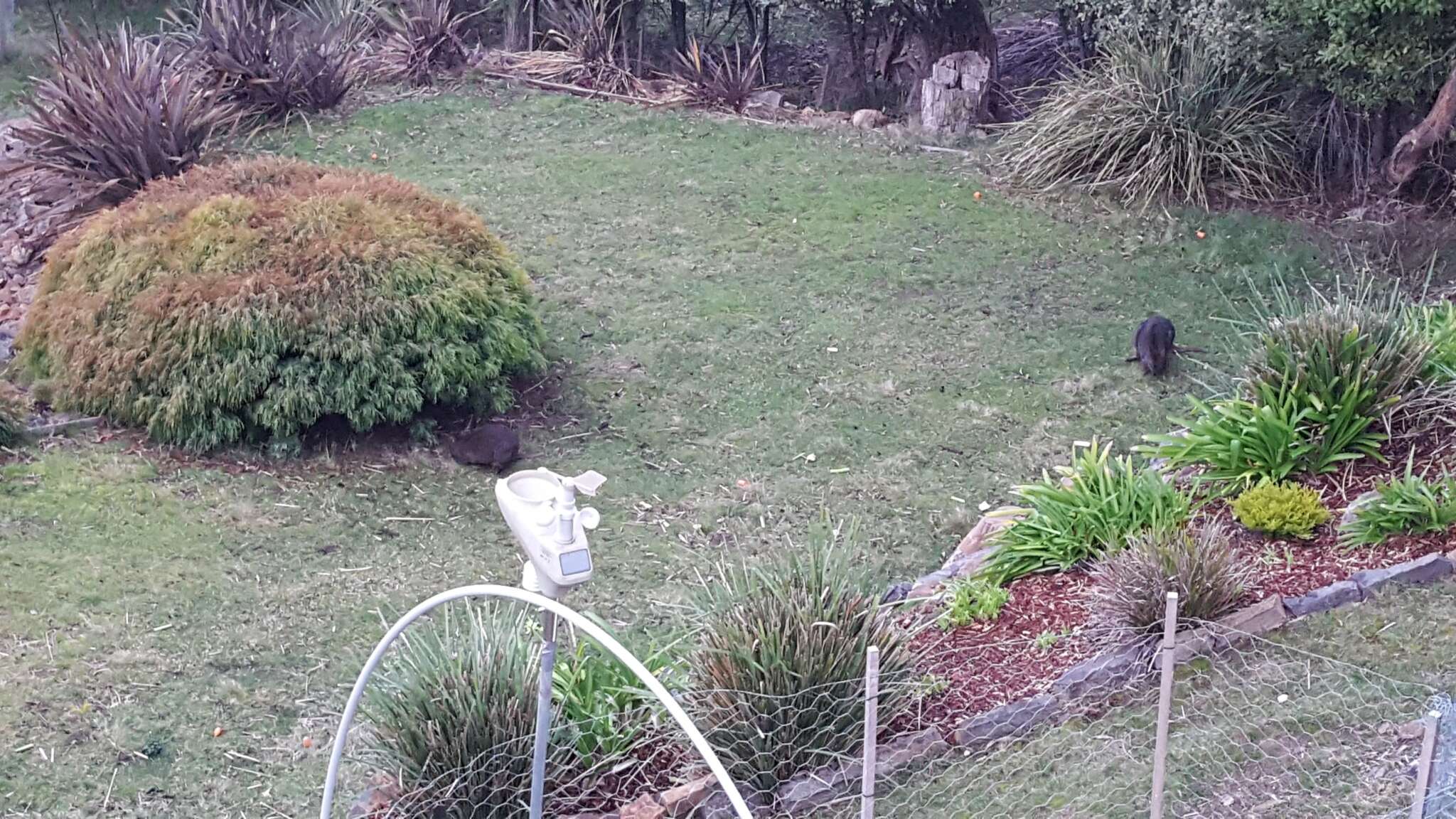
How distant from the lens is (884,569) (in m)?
6.30

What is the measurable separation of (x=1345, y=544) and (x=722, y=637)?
2.65 metres

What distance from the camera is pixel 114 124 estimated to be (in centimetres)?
1001

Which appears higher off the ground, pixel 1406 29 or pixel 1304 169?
pixel 1406 29

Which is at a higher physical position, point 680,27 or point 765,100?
point 680,27

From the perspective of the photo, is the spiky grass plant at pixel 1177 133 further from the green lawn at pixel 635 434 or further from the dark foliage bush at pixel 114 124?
the dark foliage bush at pixel 114 124

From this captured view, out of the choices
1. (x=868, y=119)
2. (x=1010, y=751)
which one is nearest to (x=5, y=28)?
(x=868, y=119)

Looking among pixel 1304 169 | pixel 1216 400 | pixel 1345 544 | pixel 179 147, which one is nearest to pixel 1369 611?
pixel 1345 544

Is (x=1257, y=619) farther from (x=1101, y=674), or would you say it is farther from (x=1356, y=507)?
(x=1356, y=507)

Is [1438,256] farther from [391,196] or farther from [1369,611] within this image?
[391,196]

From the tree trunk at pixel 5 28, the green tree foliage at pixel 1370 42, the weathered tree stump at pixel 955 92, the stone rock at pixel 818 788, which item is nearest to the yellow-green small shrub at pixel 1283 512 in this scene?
the stone rock at pixel 818 788

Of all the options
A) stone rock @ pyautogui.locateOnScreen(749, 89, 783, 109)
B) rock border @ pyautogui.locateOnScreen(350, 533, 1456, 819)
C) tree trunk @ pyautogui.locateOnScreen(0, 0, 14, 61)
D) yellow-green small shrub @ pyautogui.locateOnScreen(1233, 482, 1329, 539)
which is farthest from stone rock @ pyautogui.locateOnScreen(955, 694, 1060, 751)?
tree trunk @ pyautogui.locateOnScreen(0, 0, 14, 61)

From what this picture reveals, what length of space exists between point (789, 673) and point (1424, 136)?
694 cm

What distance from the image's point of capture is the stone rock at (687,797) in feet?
13.7

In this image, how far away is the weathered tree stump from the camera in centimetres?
1213
